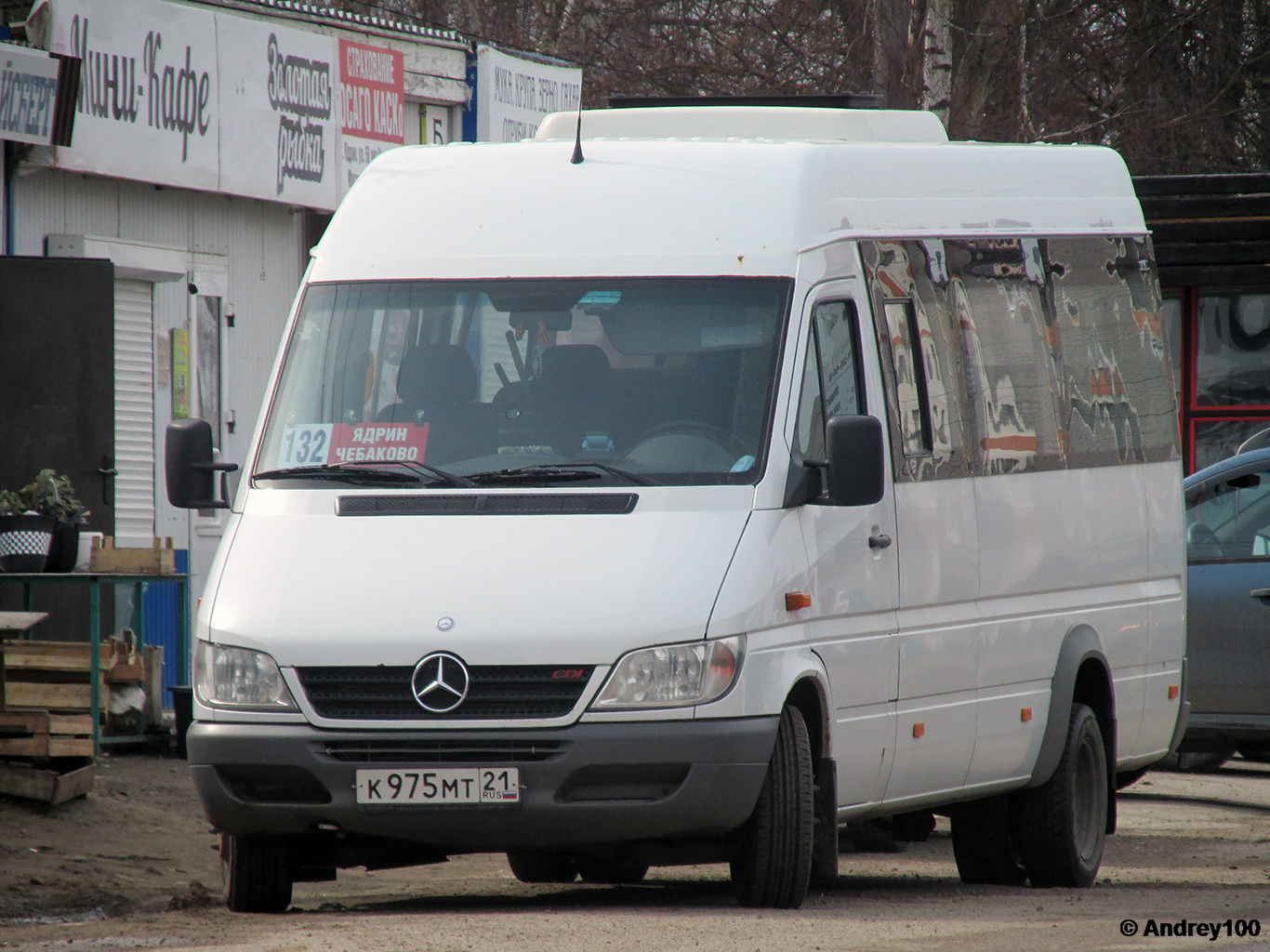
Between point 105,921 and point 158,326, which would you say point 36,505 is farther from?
point 105,921

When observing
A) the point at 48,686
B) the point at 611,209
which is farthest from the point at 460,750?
the point at 48,686

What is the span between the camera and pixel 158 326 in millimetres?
15906

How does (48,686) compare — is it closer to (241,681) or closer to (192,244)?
(241,681)

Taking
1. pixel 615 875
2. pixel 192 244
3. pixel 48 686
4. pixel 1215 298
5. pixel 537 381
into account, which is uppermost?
pixel 192 244

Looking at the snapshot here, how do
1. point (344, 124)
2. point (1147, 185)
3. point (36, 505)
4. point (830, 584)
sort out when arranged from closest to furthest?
1. point (830, 584)
2. point (36, 505)
3. point (344, 124)
4. point (1147, 185)

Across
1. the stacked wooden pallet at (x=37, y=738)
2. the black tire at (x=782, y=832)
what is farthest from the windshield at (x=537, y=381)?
the stacked wooden pallet at (x=37, y=738)

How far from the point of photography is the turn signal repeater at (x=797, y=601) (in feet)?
25.9

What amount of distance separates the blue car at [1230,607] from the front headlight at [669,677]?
20.2ft

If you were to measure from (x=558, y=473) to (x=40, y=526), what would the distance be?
5505mm

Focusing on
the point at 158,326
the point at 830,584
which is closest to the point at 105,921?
the point at 830,584

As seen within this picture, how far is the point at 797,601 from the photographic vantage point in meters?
7.96

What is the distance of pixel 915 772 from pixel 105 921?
2966 millimetres

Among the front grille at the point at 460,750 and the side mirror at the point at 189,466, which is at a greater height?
the side mirror at the point at 189,466

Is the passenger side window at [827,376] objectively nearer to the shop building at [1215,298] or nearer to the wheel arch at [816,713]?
the wheel arch at [816,713]
